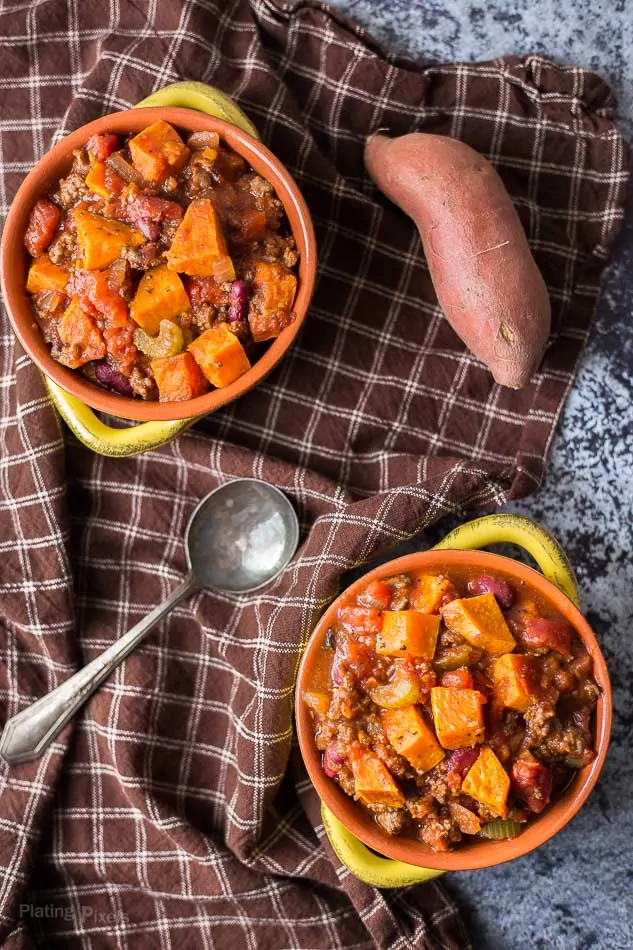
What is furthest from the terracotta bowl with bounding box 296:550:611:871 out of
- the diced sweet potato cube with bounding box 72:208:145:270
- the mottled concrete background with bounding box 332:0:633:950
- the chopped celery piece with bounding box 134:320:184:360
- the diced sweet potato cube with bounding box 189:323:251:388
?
the diced sweet potato cube with bounding box 72:208:145:270

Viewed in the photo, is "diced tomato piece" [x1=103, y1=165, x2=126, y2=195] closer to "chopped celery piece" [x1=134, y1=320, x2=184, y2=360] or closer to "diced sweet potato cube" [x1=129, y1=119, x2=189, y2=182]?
"diced sweet potato cube" [x1=129, y1=119, x2=189, y2=182]

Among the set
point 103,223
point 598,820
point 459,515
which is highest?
point 103,223

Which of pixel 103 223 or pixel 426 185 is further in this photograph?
pixel 426 185

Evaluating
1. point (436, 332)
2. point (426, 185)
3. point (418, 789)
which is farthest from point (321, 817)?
point (426, 185)

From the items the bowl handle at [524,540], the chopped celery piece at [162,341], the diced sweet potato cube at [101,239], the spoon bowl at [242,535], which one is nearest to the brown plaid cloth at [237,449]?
the spoon bowl at [242,535]

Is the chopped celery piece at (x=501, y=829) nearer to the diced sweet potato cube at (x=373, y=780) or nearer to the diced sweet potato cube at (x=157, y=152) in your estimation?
the diced sweet potato cube at (x=373, y=780)

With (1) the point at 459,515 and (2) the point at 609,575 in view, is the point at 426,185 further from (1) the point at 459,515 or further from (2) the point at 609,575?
(2) the point at 609,575

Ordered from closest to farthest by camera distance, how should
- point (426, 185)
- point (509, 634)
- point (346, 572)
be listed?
1. point (509, 634)
2. point (426, 185)
3. point (346, 572)
